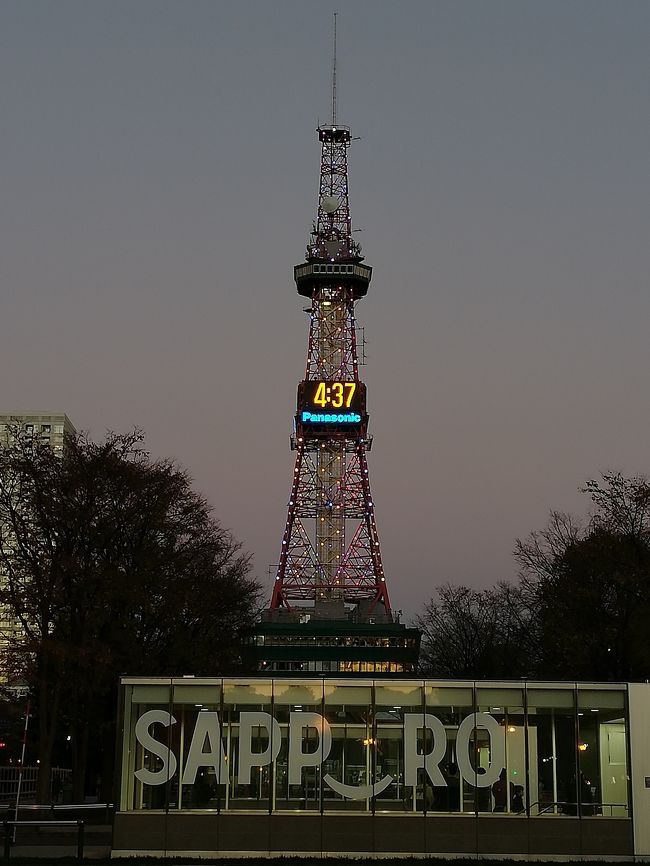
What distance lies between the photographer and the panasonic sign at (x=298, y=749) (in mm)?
31531

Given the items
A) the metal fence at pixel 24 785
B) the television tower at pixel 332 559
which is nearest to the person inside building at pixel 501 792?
the metal fence at pixel 24 785

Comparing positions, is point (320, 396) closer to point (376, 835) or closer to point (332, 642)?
point (332, 642)

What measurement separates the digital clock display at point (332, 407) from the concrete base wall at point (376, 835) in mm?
114097

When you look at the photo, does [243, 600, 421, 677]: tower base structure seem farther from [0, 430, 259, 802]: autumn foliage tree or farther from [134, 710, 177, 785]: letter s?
[134, 710, 177, 785]: letter s

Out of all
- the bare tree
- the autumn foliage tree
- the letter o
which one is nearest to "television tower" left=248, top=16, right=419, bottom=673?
the bare tree

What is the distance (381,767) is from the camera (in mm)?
31703

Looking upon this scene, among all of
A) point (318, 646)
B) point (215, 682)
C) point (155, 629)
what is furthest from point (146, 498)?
point (318, 646)

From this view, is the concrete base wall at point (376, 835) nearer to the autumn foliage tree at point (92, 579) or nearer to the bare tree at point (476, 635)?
the autumn foliage tree at point (92, 579)

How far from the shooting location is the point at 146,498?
53.0 metres

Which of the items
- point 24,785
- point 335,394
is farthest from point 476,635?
point 335,394

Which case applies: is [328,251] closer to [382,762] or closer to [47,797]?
[47,797]

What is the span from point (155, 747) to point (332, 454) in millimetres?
115830

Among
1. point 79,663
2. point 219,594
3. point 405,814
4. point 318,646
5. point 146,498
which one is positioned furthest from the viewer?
point 318,646

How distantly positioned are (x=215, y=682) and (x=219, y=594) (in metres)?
27.6
